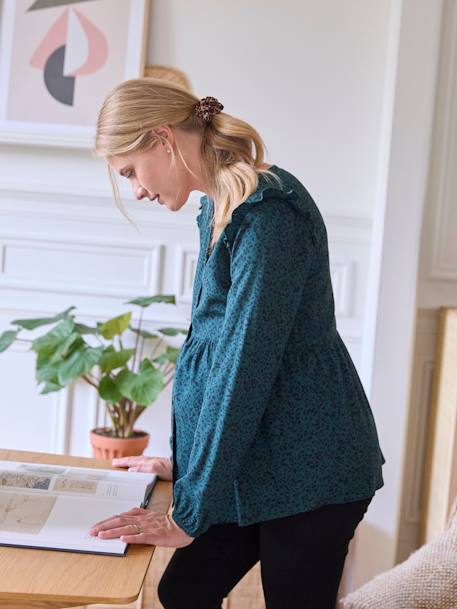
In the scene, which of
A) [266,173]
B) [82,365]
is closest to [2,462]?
[266,173]

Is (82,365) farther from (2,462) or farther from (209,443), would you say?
(209,443)

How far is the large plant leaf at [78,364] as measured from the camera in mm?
2848

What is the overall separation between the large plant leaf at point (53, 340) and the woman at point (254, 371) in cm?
145

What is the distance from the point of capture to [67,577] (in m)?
1.16

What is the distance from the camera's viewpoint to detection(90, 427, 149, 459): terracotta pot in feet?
9.81

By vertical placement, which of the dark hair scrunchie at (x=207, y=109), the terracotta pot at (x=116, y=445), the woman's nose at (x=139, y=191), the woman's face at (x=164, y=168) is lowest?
the terracotta pot at (x=116, y=445)

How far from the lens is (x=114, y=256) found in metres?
3.26

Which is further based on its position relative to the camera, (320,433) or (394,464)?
(394,464)

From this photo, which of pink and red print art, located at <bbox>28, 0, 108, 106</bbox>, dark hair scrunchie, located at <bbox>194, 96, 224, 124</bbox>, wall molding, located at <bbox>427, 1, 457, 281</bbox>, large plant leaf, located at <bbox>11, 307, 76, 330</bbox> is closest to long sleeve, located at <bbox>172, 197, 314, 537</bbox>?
dark hair scrunchie, located at <bbox>194, 96, 224, 124</bbox>

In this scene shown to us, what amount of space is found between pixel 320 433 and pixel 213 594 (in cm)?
48

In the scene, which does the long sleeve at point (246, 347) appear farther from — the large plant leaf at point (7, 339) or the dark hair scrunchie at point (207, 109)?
the large plant leaf at point (7, 339)

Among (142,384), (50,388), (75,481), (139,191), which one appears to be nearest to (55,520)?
(75,481)

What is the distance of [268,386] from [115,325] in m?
1.72

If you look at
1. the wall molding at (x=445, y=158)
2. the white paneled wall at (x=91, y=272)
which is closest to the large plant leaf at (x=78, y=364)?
the white paneled wall at (x=91, y=272)
